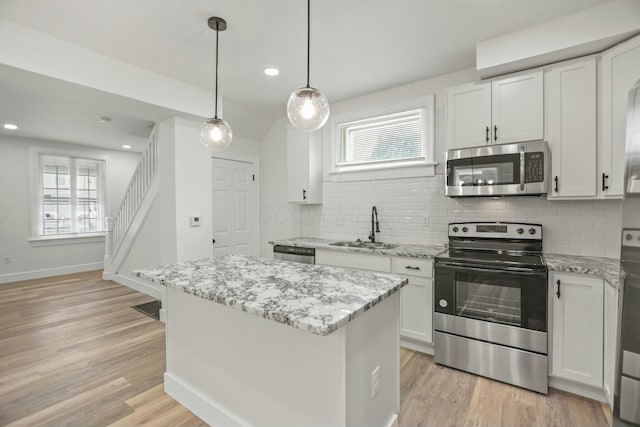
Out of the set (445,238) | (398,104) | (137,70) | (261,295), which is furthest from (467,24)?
(137,70)

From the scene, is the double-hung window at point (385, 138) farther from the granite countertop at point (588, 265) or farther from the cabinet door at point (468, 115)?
the granite countertop at point (588, 265)

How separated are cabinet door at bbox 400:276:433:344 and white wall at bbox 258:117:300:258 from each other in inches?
79.8

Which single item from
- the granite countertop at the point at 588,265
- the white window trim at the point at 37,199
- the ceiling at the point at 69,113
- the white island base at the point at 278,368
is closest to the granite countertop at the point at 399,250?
the granite countertop at the point at 588,265

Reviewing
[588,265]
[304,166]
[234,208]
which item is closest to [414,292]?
[588,265]

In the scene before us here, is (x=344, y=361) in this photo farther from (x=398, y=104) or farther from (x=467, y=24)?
(x=398, y=104)

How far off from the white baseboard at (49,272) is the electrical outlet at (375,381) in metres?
6.67

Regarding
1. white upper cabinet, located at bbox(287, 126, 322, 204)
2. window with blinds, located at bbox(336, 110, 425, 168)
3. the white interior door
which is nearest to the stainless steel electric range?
window with blinds, located at bbox(336, 110, 425, 168)

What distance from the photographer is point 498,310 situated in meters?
2.35

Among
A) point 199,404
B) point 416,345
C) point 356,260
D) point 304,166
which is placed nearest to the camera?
point 199,404

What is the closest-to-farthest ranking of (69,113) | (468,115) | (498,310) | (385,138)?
1. (498,310)
2. (468,115)
3. (385,138)
4. (69,113)

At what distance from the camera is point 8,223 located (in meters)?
5.29

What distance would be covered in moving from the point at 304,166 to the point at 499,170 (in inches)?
88.3

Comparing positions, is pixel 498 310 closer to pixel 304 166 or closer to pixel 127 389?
pixel 304 166

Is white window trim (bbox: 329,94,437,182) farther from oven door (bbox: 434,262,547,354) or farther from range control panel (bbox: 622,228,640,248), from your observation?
range control panel (bbox: 622,228,640,248)
